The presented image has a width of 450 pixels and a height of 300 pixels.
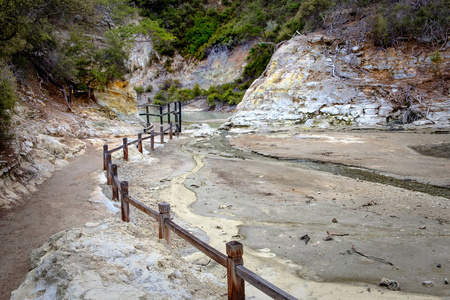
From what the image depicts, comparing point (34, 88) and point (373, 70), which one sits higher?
point (373, 70)

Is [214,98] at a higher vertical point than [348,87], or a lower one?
lower

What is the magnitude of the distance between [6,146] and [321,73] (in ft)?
71.0

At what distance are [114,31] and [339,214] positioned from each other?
18245mm

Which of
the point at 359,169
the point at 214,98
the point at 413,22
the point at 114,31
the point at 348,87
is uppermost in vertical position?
the point at 413,22

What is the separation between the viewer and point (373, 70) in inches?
920

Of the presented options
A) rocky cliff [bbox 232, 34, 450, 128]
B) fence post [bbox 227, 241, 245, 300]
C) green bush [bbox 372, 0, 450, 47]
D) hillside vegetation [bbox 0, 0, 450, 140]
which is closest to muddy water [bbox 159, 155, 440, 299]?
fence post [bbox 227, 241, 245, 300]

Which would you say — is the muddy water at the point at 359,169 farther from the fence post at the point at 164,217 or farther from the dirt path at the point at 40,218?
the dirt path at the point at 40,218

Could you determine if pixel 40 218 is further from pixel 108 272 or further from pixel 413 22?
pixel 413 22

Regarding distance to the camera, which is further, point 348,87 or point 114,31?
point 348,87

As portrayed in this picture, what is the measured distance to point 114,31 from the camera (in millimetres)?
19500

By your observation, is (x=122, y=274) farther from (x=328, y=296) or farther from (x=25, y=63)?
(x=25, y=63)

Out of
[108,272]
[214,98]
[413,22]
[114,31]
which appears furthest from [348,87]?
[214,98]

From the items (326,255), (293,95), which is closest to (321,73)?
(293,95)

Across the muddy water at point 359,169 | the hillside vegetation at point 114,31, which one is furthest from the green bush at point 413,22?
the muddy water at point 359,169
